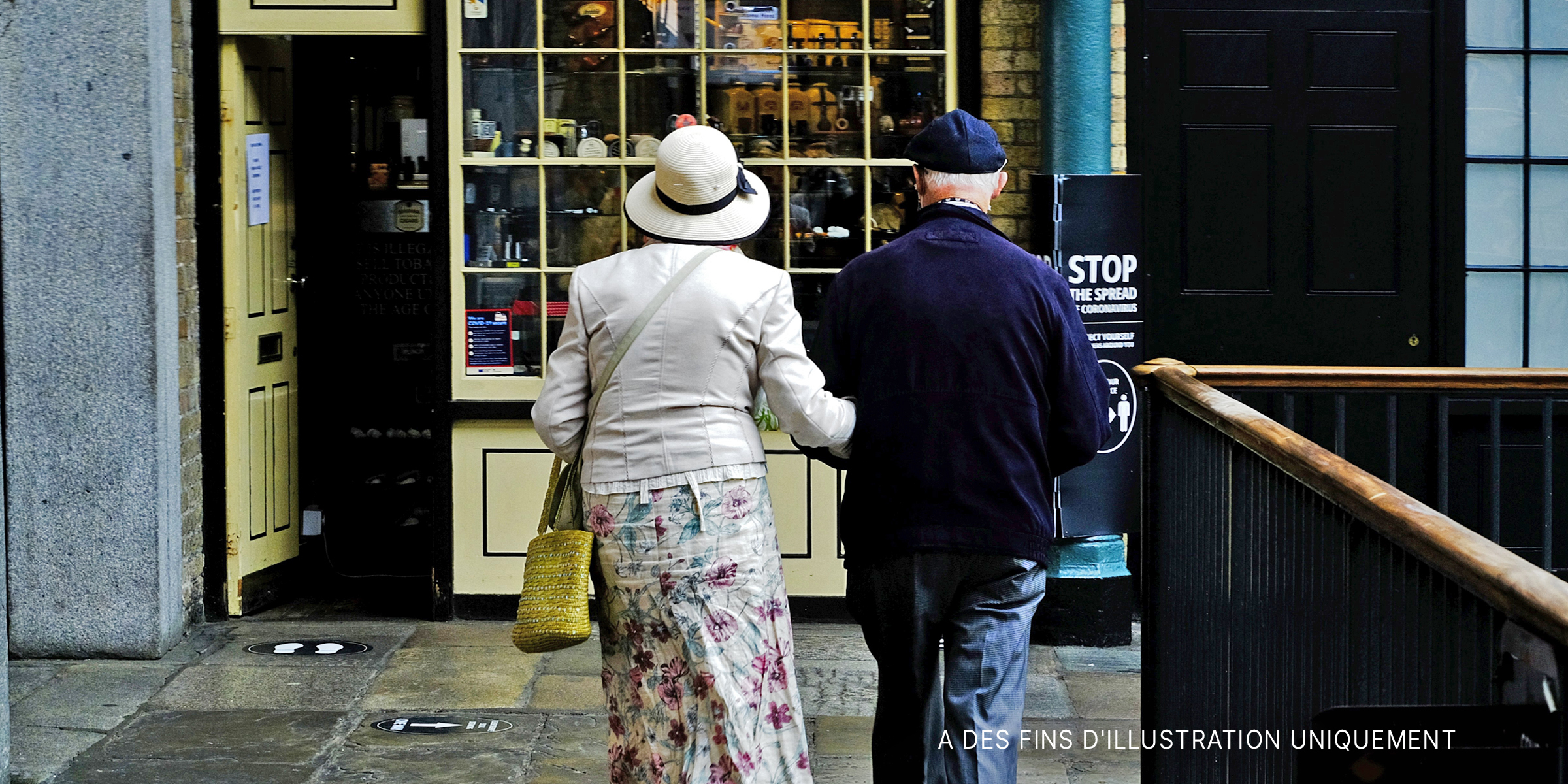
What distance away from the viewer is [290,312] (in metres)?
7.00

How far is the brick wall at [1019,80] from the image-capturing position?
6.32 metres

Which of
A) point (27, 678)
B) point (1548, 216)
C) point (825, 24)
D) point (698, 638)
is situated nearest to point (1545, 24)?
point (1548, 216)

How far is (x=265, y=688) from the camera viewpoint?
5602mm

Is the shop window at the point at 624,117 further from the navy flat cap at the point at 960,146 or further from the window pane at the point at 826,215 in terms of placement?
the navy flat cap at the point at 960,146

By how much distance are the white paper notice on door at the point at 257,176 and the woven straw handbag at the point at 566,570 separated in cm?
348

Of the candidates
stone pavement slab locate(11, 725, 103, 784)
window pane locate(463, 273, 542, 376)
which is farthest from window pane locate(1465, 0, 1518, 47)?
stone pavement slab locate(11, 725, 103, 784)

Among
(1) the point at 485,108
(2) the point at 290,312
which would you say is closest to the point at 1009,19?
(1) the point at 485,108

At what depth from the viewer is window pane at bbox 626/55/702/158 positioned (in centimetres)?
639

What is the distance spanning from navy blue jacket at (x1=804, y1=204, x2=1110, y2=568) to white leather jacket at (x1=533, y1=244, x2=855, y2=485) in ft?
0.46

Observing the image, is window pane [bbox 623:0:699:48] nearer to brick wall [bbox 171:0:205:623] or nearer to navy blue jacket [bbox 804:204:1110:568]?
brick wall [bbox 171:0:205:623]

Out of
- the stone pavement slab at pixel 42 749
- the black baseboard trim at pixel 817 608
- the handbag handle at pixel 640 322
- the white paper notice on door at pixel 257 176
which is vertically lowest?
the stone pavement slab at pixel 42 749

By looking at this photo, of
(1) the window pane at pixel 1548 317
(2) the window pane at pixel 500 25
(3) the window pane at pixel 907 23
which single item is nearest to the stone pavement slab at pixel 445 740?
(2) the window pane at pixel 500 25

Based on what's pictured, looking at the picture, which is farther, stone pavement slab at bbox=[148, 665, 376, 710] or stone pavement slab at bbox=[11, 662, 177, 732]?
stone pavement slab at bbox=[148, 665, 376, 710]

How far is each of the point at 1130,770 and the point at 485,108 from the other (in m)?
3.58
